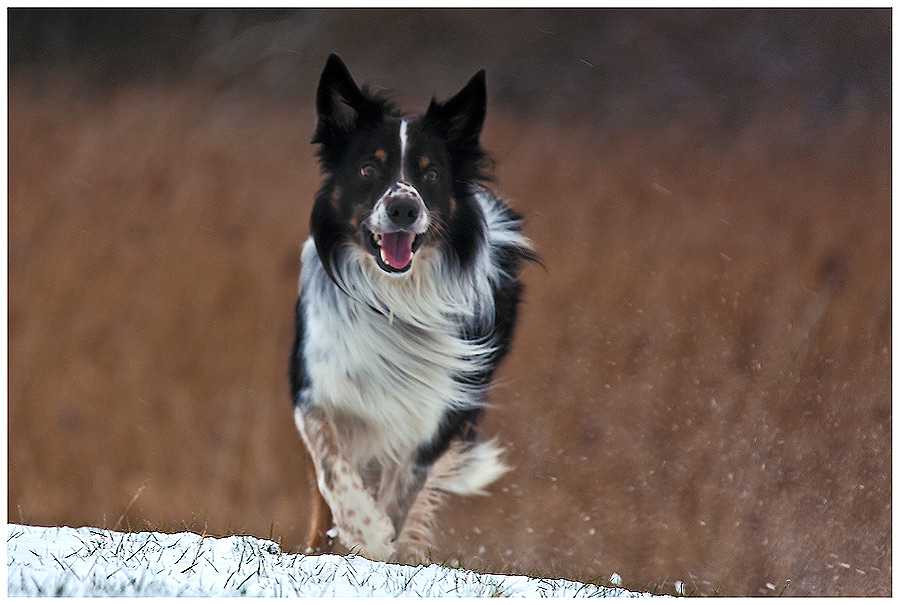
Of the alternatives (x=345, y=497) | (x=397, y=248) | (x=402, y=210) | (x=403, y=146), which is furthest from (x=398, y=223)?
(x=345, y=497)

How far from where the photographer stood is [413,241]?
12.3ft

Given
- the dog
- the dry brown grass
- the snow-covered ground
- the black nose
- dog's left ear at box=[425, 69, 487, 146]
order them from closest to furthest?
1. the snow-covered ground
2. the black nose
3. the dog
4. dog's left ear at box=[425, 69, 487, 146]
5. the dry brown grass

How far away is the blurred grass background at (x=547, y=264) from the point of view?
5781mm

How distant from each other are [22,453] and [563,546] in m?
4.69

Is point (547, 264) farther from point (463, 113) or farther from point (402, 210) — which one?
point (402, 210)

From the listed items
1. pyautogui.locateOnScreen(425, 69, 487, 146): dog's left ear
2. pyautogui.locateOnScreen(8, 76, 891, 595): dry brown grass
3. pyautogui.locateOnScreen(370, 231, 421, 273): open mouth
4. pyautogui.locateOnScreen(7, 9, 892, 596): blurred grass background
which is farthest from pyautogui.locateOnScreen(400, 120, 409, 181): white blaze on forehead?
pyautogui.locateOnScreen(7, 9, 892, 596): blurred grass background

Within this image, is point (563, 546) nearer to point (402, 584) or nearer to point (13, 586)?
point (402, 584)

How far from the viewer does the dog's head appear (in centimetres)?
364

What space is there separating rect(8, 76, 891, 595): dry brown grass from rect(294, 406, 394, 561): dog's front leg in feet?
4.59

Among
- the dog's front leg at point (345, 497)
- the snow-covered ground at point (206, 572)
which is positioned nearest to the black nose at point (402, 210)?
the dog's front leg at point (345, 497)

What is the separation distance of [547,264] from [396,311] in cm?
279

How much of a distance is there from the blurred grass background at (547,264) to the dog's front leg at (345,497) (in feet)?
4.64

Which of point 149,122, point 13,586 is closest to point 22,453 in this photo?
point 149,122

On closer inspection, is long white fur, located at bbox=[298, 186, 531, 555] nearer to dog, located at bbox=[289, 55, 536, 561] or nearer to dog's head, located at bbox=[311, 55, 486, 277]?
dog, located at bbox=[289, 55, 536, 561]
